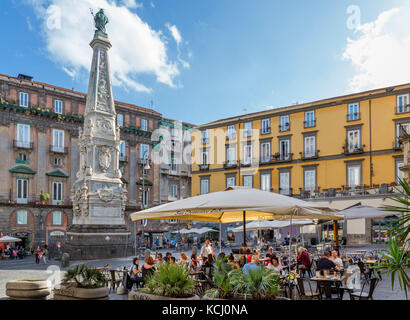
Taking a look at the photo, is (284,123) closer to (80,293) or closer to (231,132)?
(231,132)

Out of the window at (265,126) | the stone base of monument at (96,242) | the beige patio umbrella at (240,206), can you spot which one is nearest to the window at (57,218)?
the stone base of monument at (96,242)

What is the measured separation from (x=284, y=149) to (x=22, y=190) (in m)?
28.0

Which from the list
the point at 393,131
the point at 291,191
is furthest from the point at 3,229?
the point at 393,131

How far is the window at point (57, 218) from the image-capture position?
42.4 meters

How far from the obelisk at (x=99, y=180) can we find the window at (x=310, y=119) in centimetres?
2180

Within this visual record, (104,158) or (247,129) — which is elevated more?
(247,129)

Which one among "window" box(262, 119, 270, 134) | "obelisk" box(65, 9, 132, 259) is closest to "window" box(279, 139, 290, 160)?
"window" box(262, 119, 270, 134)

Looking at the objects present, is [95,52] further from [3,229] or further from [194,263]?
[3,229]

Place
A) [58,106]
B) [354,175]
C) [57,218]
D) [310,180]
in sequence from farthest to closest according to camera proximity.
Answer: [58,106]
[57,218]
[310,180]
[354,175]

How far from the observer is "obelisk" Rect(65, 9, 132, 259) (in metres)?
24.9

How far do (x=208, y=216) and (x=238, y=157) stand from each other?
104ft

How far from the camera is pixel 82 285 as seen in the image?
26.1 ft

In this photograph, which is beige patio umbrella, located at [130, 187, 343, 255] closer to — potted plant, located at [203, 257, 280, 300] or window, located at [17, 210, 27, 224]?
potted plant, located at [203, 257, 280, 300]

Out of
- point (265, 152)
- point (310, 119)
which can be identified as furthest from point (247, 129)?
point (310, 119)
